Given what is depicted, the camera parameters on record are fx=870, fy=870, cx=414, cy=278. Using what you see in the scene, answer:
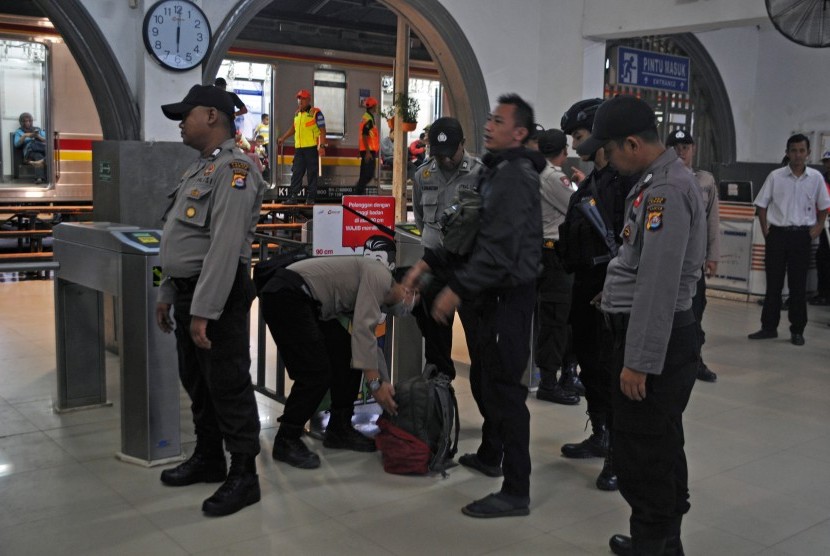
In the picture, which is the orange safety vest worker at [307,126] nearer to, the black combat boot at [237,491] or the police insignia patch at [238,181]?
the police insignia patch at [238,181]

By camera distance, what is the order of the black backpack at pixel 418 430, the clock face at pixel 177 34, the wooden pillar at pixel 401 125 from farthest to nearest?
1. the wooden pillar at pixel 401 125
2. the clock face at pixel 177 34
3. the black backpack at pixel 418 430

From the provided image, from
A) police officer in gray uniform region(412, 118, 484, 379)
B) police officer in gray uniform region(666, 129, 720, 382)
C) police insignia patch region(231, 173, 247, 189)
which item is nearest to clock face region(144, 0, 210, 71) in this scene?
police officer in gray uniform region(412, 118, 484, 379)

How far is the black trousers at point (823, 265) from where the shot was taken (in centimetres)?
900

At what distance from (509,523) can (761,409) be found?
7.92ft

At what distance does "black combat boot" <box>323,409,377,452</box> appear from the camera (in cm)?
420

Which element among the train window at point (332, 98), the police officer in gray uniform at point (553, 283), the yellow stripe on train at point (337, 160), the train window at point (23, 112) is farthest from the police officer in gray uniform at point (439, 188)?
the train window at point (332, 98)

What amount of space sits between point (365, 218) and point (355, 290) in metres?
0.70

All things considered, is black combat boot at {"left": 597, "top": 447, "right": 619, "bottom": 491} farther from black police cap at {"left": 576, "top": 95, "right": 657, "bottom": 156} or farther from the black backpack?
black police cap at {"left": 576, "top": 95, "right": 657, "bottom": 156}

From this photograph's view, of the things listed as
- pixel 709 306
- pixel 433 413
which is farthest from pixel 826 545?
pixel 709 306

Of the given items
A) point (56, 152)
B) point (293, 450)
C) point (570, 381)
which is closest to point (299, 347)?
point (293, 450)

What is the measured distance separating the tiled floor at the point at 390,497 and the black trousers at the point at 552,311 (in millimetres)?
294

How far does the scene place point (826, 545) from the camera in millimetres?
3277

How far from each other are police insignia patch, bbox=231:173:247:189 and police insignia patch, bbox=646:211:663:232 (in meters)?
1.52

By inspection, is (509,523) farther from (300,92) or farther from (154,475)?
(300,92)
